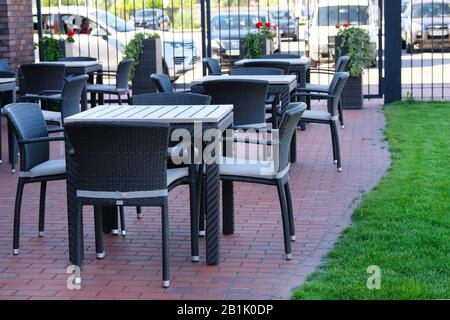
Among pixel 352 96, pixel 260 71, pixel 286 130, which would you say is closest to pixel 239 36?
pixel 352 96

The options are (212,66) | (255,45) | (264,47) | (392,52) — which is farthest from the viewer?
(392,52)

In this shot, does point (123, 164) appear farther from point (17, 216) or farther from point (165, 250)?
point (17, 216)

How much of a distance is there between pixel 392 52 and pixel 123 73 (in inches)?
180

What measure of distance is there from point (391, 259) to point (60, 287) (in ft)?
6.47

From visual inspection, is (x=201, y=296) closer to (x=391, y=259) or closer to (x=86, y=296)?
(x=86, y=296)

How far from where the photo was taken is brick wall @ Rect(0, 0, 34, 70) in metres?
13.6

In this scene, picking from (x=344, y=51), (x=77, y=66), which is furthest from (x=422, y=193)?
(x=344, y=51)

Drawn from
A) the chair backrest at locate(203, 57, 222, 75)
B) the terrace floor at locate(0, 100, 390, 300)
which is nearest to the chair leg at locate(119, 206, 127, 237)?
the terrace floor at locate(0, 100, 390, 300)

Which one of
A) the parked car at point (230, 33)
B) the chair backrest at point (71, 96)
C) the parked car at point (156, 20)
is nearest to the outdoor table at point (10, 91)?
the chair backrest at point (71, 96)

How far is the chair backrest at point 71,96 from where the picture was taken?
924cm

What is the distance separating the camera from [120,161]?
18.7 ft

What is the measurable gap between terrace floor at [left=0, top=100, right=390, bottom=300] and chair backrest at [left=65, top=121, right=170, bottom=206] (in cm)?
52

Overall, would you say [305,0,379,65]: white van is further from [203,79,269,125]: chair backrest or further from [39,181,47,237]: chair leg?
[39,181,47,237]: chair leg

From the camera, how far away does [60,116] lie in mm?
9594
